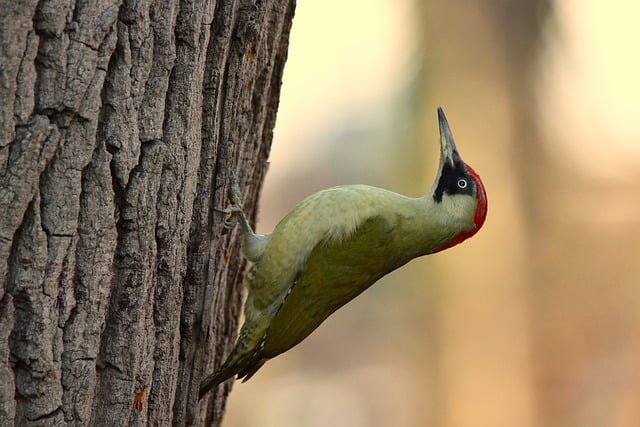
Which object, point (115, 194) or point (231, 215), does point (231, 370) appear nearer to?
point (231, 215)

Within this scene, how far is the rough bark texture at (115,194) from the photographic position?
1.99 meters

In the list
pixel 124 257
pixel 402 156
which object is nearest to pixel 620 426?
pixel 402 156

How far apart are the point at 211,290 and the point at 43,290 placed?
2.51 ft

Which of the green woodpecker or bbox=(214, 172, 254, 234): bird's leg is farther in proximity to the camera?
the green woodpecker

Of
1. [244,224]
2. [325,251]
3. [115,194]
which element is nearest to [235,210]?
[244,224]

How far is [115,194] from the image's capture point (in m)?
2.21

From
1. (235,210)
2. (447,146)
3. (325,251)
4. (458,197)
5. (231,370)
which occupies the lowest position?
(231,370)

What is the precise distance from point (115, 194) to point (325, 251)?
1323mm

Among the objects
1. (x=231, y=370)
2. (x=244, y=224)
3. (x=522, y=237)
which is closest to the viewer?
(x=231, y=370)

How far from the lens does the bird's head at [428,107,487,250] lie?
3.62 m

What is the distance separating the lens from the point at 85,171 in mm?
2113

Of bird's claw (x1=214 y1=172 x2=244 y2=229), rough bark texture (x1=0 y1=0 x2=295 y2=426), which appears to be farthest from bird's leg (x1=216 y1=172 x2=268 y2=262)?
rough bark texture (x1=0 y1=0 x2=295 y2=426)

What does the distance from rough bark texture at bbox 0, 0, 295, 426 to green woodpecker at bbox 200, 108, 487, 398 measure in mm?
515

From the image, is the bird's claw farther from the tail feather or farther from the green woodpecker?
the tail feather
